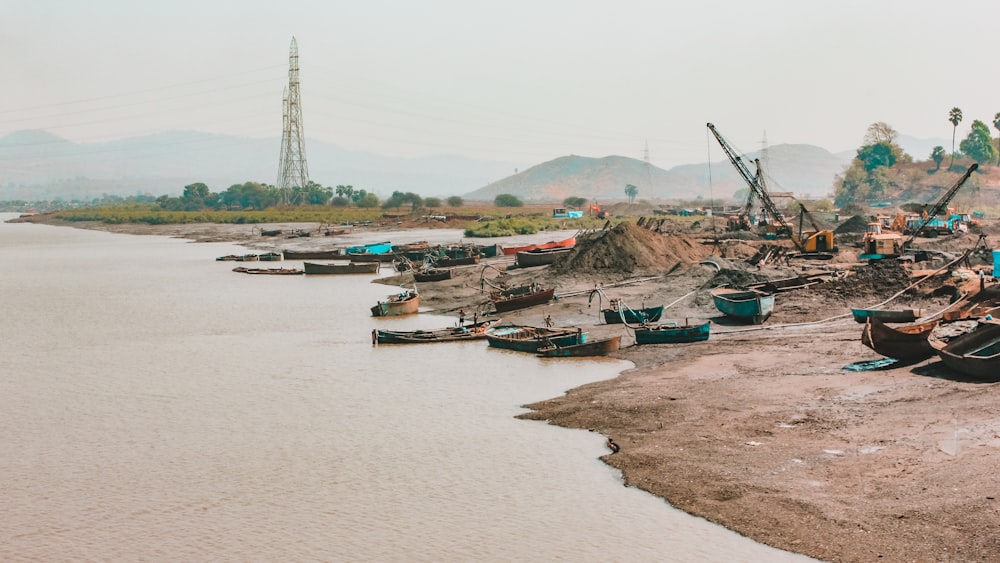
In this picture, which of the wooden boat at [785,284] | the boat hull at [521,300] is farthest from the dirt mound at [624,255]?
the wooden boat at [785,284]

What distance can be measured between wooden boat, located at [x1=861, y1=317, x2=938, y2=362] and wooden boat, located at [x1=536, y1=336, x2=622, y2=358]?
9776 millimetres

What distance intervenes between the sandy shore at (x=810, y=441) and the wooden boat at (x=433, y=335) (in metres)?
7.58

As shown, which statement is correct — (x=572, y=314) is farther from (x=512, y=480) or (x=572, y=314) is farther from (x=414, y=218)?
(x=414, y=218)

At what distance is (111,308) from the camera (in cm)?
5706

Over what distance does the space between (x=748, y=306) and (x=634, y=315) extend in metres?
4.89

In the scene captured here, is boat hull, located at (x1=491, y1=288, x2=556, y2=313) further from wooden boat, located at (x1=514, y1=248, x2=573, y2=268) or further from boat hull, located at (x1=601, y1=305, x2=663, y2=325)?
wooden boat, located at (x1=514, y1=248, x2=573, y2=268)

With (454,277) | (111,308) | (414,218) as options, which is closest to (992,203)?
(414,218)

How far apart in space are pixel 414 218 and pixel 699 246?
316 ft

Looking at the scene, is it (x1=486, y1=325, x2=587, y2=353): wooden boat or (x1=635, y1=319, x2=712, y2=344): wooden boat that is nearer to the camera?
(x1=486, y1=325, x2=587, y2=353): wooden boat

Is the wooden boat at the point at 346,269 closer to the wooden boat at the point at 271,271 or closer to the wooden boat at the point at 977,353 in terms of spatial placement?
the wooden boat at the point at 271,271

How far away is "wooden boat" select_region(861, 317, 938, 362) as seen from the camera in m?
26.3

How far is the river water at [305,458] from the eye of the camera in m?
17.7

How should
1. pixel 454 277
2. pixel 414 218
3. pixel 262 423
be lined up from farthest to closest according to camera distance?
1. pixel 414 218
2. pixel 454 277
3. pixel 262 423

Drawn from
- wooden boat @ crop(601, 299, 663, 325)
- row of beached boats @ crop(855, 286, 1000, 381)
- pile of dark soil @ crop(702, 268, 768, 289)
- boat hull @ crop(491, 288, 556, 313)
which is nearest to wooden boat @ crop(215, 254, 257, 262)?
boat hull @ crop(491, 288, 556, 313)
